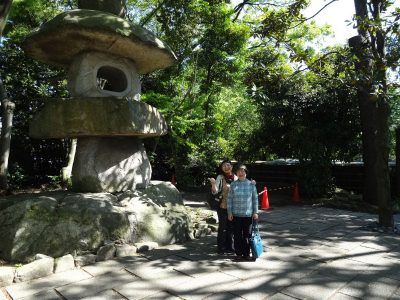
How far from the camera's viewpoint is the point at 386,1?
627cm

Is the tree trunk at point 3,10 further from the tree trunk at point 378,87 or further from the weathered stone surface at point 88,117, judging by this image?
the tree trunk at point 378,87

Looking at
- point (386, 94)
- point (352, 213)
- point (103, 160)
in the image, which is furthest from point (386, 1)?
point (103, 160)

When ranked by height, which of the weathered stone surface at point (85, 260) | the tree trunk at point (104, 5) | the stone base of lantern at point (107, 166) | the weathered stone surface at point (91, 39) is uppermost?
the tree trunk at point (104, 5)

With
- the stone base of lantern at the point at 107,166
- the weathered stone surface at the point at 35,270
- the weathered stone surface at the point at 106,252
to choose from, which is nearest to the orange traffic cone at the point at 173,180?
the stone base of lantern at the point at 107,166

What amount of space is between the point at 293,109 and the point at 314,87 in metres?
1.13

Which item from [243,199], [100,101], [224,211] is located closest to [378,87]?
[243,199]

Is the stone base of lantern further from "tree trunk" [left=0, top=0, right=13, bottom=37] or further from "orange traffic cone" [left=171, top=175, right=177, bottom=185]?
"orange traffic cone" [left=171, top=175, right=177, bottom=185]

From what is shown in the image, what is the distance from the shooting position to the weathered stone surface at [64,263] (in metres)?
4.45

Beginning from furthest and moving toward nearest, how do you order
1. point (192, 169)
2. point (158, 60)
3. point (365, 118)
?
point (192, 169) < point (365, 118) < point (158, 60)

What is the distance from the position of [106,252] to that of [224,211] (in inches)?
76.5

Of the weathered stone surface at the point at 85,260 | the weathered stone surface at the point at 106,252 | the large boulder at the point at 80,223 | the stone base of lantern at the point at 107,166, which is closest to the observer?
the weathered stone surface at the point at 85,260

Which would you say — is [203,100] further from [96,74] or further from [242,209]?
[242,209]

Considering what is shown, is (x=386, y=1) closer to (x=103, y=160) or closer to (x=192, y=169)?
(x=103, y=160)

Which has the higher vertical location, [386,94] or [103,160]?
[386,94]
